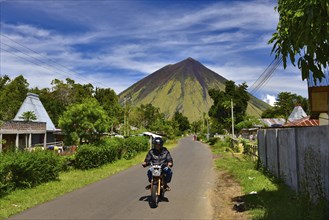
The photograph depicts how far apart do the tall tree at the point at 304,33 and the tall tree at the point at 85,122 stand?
666 inches

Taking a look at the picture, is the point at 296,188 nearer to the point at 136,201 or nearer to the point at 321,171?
the point at 321,171

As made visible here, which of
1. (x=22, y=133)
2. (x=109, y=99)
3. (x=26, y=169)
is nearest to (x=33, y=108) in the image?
(x=22, y=133)

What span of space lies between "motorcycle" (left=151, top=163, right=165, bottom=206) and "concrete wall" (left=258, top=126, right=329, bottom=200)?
11.3ft

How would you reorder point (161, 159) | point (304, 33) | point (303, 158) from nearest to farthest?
point (304, 33)
point (303, 158)
point (161, 159)

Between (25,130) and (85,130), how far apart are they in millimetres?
14778

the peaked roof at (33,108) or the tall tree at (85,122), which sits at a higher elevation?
the peaked roof at (33,108)

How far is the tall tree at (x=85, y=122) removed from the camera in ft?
69.7

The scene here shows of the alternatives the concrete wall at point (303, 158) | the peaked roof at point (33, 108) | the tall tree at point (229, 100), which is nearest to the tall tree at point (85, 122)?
the concrete wall at point (303, 158)

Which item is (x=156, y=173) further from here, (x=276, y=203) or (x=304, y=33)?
(x=304, y=33)

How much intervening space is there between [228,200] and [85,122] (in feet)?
43.7

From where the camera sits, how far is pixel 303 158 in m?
8.27

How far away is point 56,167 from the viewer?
12.9m

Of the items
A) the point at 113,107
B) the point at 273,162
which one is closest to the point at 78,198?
the point at 273,162

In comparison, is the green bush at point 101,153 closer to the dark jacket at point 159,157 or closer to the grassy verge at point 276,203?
the grassy verge at point 276,203
